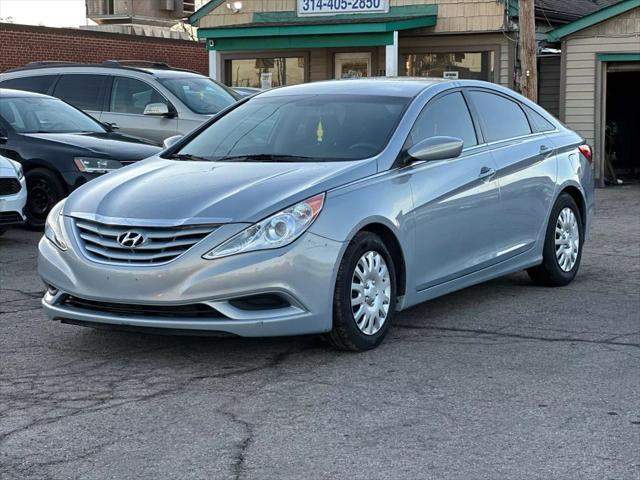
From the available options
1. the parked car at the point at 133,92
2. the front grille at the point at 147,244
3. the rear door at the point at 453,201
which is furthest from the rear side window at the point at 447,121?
the parked car at the point at 133,92

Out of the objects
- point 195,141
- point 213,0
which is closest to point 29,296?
point 195,141

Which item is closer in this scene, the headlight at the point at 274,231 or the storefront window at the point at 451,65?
the headlight at the point at 274,231

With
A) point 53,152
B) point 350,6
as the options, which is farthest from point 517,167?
point 350,6

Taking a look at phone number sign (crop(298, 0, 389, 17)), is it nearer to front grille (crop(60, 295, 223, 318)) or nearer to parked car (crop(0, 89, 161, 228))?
parked car (crop(0, 89, 161, 228))

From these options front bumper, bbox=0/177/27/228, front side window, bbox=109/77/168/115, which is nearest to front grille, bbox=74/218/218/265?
front bumper, bbox=0/177/27/228

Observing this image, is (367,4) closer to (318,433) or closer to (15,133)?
(15,133)

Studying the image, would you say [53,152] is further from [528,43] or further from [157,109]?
[528,43]

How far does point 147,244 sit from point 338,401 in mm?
1391

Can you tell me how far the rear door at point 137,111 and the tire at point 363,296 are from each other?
866 cm

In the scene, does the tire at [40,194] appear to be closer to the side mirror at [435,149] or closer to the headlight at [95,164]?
the headlight at [95,164]

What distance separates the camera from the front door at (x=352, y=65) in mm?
24578

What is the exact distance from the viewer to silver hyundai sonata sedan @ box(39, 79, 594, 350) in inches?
228

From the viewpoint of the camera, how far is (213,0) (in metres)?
25.2

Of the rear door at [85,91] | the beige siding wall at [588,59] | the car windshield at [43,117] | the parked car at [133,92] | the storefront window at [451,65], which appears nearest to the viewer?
the car windshield at [43,117]
